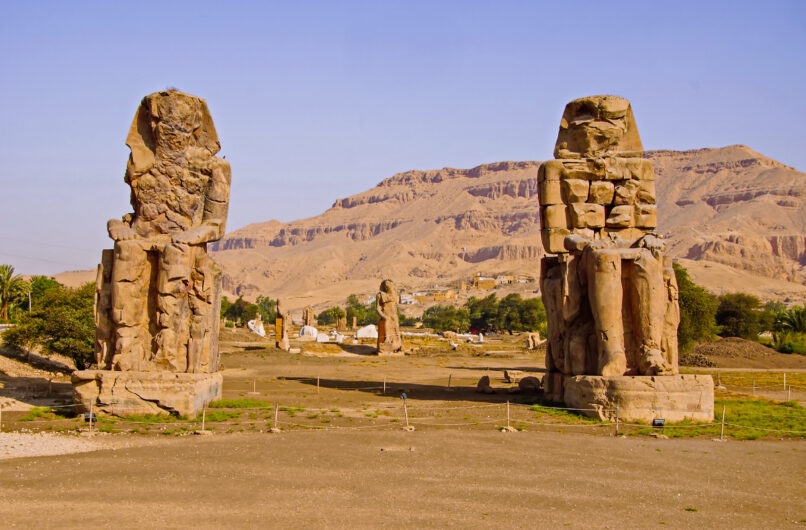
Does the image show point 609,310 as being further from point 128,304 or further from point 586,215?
point 128,304

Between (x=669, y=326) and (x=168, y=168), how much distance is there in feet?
29.6

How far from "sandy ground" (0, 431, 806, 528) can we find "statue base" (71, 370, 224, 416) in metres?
1.48

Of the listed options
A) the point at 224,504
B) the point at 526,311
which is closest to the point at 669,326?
the point at 224,504

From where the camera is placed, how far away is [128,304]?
12.6m

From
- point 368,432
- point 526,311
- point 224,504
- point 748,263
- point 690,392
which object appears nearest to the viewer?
point 224,504

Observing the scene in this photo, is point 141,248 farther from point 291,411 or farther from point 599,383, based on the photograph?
point 599,383

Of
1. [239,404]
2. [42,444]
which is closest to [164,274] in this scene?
[239,404]

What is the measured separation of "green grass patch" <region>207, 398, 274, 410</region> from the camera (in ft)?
43.8

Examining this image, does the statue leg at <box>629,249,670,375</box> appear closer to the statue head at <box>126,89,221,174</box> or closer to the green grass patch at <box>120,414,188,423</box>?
the green grass patch at <box>120,414,188,423</box>

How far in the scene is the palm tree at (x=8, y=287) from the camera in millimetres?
45188

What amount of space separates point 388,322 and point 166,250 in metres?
23.9

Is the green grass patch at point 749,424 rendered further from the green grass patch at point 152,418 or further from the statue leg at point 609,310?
the green grass patch at point 152,418

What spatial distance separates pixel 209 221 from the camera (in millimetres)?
13430

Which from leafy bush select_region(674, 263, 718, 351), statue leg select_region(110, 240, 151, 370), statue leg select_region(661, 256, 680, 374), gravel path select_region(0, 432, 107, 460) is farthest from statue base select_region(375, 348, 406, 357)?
gravel path select_region(0, 432, 107, 460)
